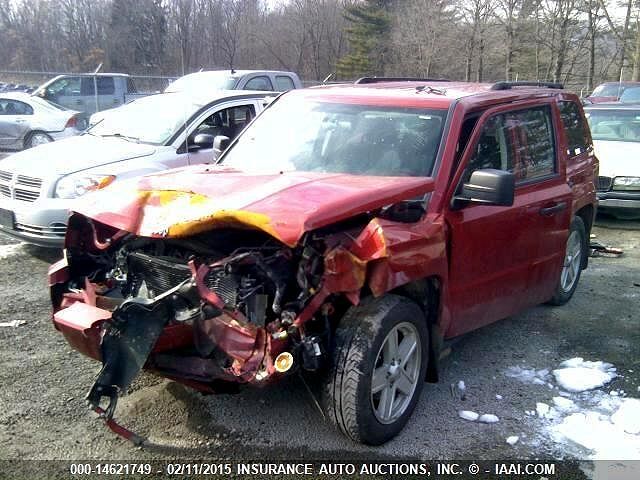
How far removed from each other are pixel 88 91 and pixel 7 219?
13626mm

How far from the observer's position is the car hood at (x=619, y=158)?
30.1ft

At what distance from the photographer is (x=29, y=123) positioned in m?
14.6

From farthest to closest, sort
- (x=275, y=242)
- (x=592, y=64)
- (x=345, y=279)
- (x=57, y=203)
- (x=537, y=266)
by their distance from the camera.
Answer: (x=592, y=64), (x=57, y=203), (x=537, y=266), (x=275, y=242), (x=345, y=279)

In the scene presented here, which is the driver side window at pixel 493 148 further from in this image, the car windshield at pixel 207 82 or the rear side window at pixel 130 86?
the rear side window at pixel 130 86

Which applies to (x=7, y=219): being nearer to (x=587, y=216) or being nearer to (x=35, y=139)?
(x=587, y=216)

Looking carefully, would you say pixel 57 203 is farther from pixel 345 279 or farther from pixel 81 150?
pixel 345 279

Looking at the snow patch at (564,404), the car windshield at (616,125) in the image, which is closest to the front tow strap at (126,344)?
the snow patch at (564,404)

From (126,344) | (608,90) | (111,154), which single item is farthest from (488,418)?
(608,90)

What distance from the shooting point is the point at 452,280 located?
3797mm

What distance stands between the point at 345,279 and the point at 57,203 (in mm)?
4287

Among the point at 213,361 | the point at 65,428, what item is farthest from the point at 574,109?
the point at 65,428

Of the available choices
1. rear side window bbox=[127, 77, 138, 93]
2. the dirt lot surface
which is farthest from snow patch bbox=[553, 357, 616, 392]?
rear side window bbox=[127, 77, 138, 93]

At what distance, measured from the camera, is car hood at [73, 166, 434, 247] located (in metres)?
3.02

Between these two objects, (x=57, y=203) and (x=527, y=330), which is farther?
(x=57, y=203)
